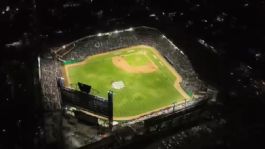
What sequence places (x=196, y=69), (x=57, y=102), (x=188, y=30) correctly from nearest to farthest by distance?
(x=57, y=102) → (x=196, y=69) → (x=188, y=30)

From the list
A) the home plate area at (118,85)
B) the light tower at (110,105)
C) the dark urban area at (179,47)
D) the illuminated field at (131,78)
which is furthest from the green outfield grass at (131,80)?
the dark urban area at (179,47)

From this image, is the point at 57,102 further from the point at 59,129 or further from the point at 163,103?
the point at 163,103

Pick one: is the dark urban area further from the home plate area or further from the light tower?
the home plate area

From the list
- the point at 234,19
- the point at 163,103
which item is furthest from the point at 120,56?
the point at 234,19

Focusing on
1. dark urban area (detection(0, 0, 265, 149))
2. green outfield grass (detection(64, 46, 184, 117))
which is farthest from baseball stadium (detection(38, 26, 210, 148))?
dark urban area (detection(0, 0, 265, 149))

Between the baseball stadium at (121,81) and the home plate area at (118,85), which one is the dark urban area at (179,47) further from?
the home plate area at (118,85)

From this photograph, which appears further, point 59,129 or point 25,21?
point 25,21

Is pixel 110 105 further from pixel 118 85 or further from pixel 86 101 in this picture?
Answer: pixel 118 85

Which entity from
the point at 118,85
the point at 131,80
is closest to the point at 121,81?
the point at 118,85
